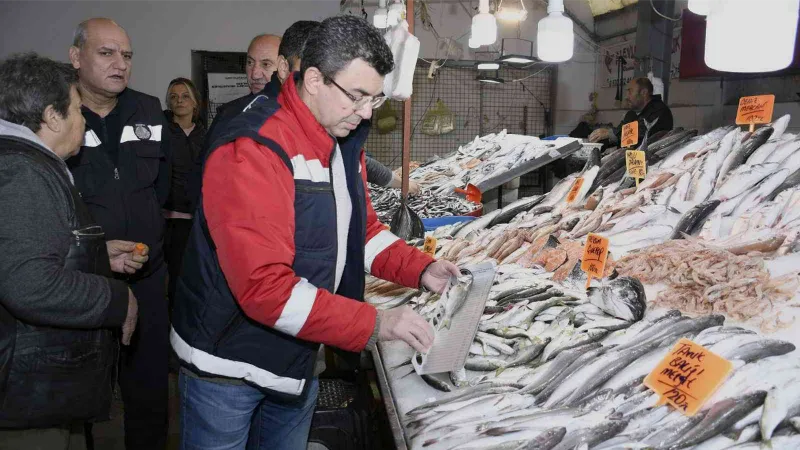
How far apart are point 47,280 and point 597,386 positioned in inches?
67.5

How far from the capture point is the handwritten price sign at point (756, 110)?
342 cm

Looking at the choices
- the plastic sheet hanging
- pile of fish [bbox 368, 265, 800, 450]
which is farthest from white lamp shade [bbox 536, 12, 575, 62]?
the plastic sheet hanging

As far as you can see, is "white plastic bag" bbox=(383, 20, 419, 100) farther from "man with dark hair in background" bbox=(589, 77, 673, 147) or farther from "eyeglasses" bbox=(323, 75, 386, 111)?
"man with dark hair in background" bbox=(589, 77, 673, 147)

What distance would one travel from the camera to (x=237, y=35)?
1071 centimetres

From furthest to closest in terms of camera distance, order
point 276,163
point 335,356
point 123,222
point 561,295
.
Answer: point 335,356
point 123,222
point 561,295
point 276,163

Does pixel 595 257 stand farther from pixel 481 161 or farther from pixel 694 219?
pixel 481 161

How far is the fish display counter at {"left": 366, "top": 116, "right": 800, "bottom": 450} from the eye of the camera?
65.8 inches

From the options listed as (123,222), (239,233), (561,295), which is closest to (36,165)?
(239,233)

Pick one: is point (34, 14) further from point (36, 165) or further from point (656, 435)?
point (656, 435)

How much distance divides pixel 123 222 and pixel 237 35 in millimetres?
8214

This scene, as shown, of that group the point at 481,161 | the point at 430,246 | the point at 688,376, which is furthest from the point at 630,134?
the point at 688,376

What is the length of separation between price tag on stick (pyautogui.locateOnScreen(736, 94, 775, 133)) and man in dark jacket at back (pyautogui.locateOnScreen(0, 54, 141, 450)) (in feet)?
10.5

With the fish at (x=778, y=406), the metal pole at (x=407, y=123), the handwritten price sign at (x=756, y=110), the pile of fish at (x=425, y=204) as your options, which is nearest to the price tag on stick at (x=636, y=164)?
the handwritten price sign at (x=756, y=110)

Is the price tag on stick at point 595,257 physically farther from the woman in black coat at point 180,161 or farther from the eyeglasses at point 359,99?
the woman in black coat at point 180,161
